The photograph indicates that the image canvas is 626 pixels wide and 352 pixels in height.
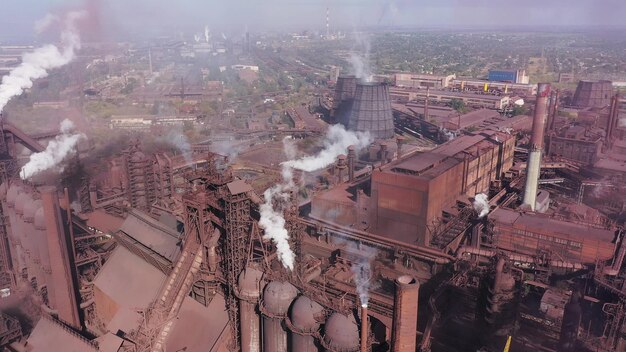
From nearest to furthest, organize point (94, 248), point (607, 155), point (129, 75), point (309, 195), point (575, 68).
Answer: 1. point (94, 248)
2. point (309, 195)
3. point (607, 155)
4. point (129, 75)
5. point (575, 68)

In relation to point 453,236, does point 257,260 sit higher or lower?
higher

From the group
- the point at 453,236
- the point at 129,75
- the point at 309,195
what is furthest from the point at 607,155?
the point at 129,75

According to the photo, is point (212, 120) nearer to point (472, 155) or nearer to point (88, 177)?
point (88, 177)

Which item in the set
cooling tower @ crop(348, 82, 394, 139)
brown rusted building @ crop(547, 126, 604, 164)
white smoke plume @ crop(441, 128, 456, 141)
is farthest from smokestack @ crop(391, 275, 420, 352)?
white smoke plume @ crop(441, 128, 456, 141)

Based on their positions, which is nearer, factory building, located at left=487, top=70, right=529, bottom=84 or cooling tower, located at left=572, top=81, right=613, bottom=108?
cooling tower, located at left=572, top=81, right=613, bottom=108

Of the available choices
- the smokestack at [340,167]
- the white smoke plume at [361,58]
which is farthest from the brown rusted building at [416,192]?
the white smoke plume at [361,58]

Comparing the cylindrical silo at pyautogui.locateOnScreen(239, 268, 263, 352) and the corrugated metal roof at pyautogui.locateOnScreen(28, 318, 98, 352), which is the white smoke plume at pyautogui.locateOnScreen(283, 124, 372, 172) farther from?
the corrugated metal roof at pyautogui.locateOnScreen(28, 318, 98, 352)
